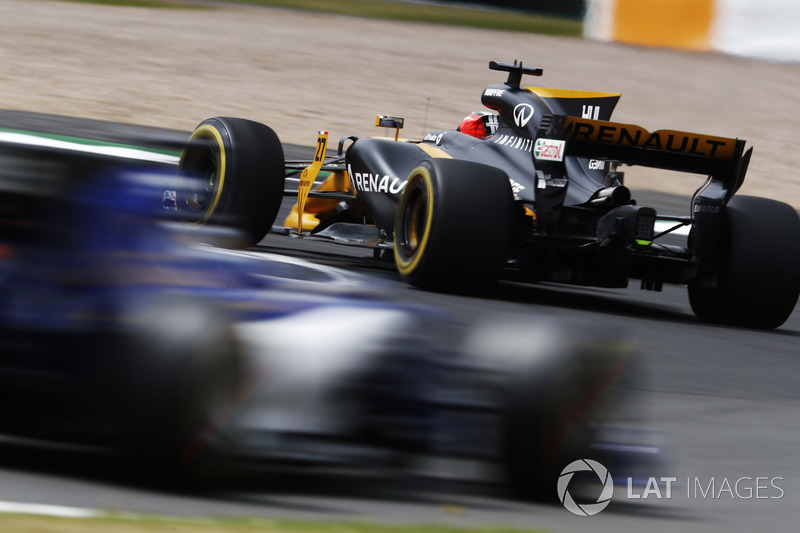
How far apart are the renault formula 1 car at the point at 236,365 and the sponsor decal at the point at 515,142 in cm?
526

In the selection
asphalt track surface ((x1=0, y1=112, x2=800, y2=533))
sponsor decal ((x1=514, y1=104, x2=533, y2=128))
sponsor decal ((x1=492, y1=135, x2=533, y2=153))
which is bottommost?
asphalt track surface ((x1=0, y1=112, x2=800, y2=533))

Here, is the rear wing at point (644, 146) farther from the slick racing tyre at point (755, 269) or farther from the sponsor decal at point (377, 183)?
the sponsor decal at point (377, 183)

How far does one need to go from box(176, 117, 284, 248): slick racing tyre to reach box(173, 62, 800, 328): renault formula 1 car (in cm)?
1

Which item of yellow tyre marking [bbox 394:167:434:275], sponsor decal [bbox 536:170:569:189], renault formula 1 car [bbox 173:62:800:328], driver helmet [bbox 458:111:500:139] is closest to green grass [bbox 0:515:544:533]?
renault formula 1 car [bbox 173:62:800:328]

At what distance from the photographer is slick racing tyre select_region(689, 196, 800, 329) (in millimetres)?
9422

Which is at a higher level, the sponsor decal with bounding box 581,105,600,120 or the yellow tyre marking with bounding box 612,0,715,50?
the yellow tyre marking with bounding box 612,0,715,50

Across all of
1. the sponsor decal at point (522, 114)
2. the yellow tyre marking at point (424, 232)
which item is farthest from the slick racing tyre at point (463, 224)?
the sponsor decal at point (522, 114)

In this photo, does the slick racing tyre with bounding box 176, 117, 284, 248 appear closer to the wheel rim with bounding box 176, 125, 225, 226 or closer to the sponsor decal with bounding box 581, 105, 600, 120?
the wheel rim with bounding box 176, 125, 225, 226

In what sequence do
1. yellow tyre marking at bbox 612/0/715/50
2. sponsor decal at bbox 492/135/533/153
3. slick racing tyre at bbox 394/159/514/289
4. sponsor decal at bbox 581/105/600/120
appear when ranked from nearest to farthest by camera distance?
slick racing tyre at bbox 394/159/514/289
sponsor decal at bbox 492/135/533/153
sponsor decal at bbox 581/105/600/120
yellow tyre marking at bbox 612/0/715/50

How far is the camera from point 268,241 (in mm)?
11664

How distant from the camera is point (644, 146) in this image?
29.7 ft

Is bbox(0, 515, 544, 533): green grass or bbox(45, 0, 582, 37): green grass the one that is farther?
bbox(45, 0, 582, 37): green grass

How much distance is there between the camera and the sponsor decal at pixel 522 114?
32.9 ft

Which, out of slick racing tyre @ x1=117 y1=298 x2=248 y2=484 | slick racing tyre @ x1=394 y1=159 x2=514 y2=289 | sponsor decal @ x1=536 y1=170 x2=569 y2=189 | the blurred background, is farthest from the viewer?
sponsor decal @ x1=536 y1=170 x2=569 y2=189
